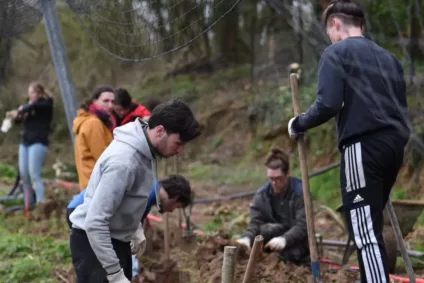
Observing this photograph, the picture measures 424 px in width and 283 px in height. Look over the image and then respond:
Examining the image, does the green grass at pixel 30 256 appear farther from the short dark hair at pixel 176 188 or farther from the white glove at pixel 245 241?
the short dark hair at pixel 176 188

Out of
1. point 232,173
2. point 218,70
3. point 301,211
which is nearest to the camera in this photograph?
point 301,211

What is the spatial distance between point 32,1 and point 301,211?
9.49ft

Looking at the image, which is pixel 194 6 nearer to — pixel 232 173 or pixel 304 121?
pixel 304 121

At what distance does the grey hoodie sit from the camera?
293 cm

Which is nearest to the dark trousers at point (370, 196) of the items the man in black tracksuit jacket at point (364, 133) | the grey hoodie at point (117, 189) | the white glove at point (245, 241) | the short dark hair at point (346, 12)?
the man in black tracksuit jacket at point (364, 133)

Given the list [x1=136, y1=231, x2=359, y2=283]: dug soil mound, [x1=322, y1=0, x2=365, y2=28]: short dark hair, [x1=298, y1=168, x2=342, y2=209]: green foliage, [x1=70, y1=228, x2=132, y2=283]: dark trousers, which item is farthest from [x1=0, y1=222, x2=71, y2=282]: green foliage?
[x1=298, y1=168, x2=342, y2=209]: green foliage

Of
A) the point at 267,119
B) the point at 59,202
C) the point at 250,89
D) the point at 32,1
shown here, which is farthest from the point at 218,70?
the point at 32,1

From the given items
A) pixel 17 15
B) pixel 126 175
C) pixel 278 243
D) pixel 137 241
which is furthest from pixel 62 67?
pixel 126 175

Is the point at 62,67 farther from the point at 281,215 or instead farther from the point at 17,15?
the point at 281,215

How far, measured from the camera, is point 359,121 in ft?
11.4

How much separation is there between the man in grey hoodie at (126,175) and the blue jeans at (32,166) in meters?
5.61

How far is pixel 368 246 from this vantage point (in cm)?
347

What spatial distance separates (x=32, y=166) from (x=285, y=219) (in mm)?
4173

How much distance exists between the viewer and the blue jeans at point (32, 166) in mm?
8594
